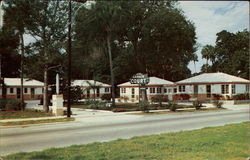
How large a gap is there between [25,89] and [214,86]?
3209 centimetres

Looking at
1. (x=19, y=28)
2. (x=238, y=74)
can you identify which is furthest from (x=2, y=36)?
(x=238, y=74)

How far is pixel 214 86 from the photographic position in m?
43.2

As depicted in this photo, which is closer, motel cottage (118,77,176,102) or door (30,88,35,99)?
motel cottage (118,77,176,102)

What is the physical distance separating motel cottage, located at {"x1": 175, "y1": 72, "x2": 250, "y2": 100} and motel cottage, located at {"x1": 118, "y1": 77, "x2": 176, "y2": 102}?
223 cm

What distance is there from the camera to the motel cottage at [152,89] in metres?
45.2

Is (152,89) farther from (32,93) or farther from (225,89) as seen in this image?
(32,93)

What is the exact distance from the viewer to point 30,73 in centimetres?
2612

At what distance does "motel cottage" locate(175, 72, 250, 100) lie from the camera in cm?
4203

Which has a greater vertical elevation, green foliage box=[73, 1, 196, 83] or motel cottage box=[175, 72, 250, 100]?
green foliage box=[73, 1, 196, 83]

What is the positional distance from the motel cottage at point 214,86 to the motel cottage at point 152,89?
223 cm

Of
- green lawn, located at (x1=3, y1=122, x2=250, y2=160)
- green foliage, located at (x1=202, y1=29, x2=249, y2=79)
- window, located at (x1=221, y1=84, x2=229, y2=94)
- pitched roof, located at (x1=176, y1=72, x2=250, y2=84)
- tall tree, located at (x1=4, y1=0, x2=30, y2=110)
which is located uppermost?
tall tree, located at (x1=4, y1=0, x2=30, y2=110)

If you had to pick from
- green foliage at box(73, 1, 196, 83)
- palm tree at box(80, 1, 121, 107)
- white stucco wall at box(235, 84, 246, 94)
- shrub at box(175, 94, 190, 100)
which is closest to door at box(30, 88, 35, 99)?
green foliage at box(73, 1, 196, 83)

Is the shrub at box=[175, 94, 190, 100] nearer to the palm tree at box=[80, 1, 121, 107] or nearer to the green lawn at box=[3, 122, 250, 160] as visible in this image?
the palm tree at box=[80, 1, 121, 107]

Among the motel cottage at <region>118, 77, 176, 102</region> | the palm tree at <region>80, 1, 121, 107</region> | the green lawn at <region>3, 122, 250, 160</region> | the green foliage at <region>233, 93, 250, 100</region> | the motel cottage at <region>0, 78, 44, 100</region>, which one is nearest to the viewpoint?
the green lawn at <region>3, 122, 250, 160</region>
